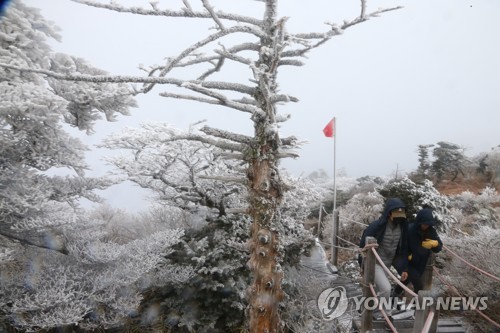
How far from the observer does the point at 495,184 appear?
16.4 m

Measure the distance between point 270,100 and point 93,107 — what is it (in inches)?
152

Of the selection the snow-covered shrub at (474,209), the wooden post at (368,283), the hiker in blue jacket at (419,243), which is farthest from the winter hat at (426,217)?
the snow-covered shrub at (474,209)

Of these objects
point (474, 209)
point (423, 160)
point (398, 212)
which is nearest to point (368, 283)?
point (398, 212)

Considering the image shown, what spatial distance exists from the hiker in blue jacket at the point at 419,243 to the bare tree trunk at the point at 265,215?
6.00ft

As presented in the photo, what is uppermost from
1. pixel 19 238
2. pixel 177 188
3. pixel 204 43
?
pixel 204 43

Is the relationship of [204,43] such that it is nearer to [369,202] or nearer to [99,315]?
[99,315]

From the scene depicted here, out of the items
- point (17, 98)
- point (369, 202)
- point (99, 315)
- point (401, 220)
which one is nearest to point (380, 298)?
point (401, 220)

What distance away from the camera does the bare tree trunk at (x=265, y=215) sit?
163 inches

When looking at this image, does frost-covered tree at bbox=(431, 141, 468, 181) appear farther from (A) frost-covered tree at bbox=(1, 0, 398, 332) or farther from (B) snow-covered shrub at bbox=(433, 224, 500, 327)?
(A) frost-covered tree at bbox=(1, 0, 398, 332)

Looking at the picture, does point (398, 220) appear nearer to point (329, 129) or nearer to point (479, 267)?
point (479, 267)

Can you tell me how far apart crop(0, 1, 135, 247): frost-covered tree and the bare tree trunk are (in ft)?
8.24

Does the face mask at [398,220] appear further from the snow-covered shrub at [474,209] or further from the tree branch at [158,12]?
the snow-covered shrub at [474,209]
